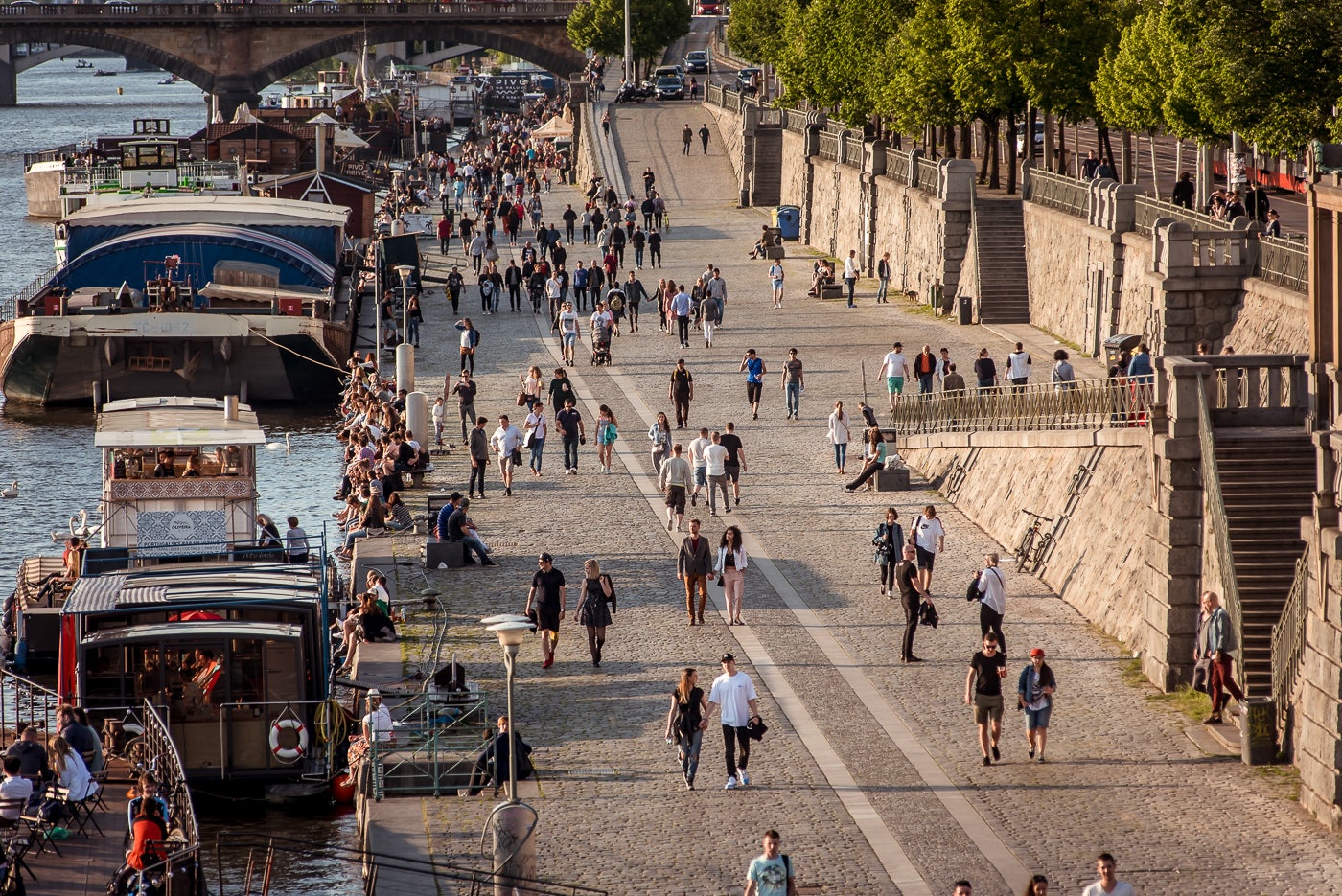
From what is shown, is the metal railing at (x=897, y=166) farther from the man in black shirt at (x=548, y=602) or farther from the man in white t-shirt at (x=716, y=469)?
the man in black shirt at (x=548, y=602)

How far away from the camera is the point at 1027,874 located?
687 inches

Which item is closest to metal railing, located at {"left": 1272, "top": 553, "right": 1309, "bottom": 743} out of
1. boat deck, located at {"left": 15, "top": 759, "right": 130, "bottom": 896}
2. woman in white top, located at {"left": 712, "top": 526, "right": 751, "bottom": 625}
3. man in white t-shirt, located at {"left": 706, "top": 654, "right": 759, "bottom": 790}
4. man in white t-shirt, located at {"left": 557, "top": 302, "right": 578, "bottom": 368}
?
man in white t-shirt, located at {"left": 706, "top": 654, "right": 759, "bottom": 790}

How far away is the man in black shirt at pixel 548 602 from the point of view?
24.0 meters

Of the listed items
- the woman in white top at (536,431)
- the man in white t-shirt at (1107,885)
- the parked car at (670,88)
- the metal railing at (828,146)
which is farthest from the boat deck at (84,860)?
the parked car at (670,88)

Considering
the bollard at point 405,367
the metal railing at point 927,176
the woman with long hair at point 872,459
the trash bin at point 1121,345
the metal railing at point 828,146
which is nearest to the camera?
the trash bin at point 1121,345

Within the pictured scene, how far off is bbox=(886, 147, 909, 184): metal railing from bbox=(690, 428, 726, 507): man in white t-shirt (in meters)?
24.5

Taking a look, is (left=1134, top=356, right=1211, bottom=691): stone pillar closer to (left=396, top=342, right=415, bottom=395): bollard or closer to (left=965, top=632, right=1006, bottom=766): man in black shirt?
(left=965, top=632, right=1006, bottom=766): man in black shirt

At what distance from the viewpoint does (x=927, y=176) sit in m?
54.0

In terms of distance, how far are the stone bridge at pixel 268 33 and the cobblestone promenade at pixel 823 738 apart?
307 feet

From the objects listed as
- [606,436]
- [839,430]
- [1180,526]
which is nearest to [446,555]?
[606,436]

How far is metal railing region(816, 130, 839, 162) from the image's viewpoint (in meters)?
65.8

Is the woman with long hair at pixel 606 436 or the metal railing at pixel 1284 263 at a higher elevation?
the metal railing at pixel 1284 263

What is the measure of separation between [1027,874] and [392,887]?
18.1 feet

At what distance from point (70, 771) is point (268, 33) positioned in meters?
113
